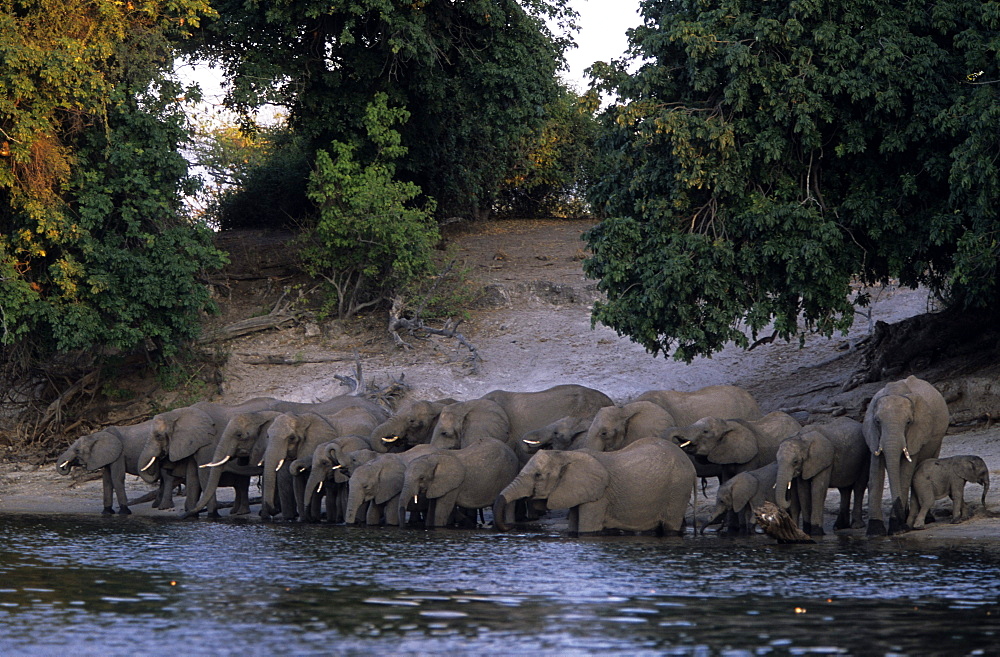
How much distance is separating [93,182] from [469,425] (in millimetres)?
9332

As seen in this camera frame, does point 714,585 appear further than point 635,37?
No

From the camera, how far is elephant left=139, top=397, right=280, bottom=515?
19266 millimetres

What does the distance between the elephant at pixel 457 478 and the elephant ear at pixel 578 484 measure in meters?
1.65

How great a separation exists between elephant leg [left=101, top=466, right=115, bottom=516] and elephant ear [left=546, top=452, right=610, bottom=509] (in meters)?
7.31

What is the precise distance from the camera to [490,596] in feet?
34.9

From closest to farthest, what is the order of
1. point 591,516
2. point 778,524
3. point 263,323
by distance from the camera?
point 778,524 → point 591,516 → point 263,323

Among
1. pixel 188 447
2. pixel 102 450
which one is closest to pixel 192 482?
pixel 188 447

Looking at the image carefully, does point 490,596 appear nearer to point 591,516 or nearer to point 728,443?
point 591,516

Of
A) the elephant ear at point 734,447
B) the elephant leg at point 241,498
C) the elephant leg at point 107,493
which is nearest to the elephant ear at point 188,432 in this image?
the elephant leg at point 241,498

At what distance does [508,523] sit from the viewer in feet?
53.4

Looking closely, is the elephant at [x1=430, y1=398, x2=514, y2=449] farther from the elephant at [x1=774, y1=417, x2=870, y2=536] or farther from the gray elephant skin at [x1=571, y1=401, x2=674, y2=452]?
the elephant at [x1=774, y1=417, x2=870, y2=536]

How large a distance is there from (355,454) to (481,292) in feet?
48.5

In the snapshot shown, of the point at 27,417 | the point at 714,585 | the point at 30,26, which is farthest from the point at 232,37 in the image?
the point at 714,585

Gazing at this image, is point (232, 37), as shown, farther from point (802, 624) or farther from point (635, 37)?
point (802, 624)
